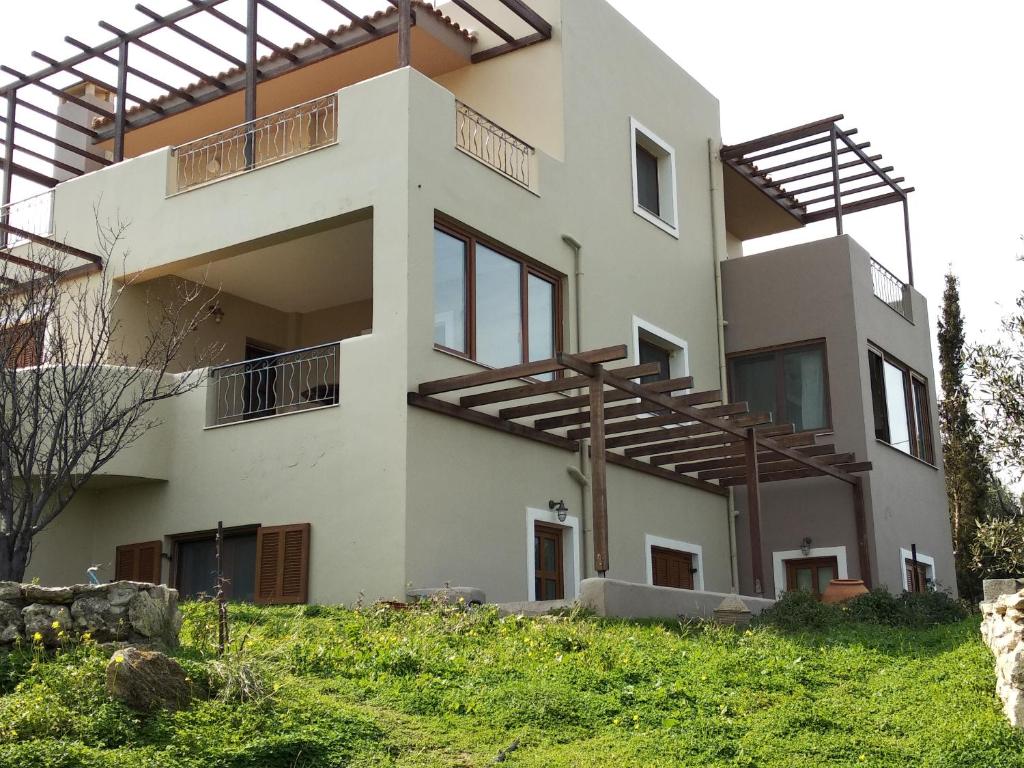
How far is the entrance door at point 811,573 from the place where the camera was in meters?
20.4

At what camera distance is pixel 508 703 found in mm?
9250

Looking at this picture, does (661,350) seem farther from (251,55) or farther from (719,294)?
(251,55)

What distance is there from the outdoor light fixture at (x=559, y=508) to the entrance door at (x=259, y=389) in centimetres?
382

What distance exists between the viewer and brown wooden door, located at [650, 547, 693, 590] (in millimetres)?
18859

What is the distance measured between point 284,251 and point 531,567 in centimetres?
557

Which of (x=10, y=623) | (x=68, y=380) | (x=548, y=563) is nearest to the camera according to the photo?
(x=10, y=623)

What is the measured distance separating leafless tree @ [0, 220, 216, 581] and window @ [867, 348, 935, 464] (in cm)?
1111

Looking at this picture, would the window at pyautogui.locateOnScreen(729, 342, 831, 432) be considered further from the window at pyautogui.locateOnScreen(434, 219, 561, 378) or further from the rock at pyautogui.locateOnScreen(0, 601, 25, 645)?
the rock at pyautogui.locateOnScreen(0, 601, 25, 645)

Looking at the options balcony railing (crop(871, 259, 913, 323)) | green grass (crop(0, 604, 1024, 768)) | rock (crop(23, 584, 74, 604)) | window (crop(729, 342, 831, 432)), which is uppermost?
balcony railing (crop(871, 259, 913, 323))

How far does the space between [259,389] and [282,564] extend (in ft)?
9.41

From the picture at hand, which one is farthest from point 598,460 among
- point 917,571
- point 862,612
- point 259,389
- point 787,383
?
point 917,571

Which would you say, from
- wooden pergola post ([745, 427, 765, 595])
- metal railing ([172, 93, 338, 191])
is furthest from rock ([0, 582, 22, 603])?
wooden pergola post ([745, 427, 765, 595])

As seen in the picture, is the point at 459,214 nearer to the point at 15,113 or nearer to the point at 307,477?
the point at 307,477

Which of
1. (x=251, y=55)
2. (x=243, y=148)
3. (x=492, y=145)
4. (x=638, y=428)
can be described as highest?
(x=251, y=55)
